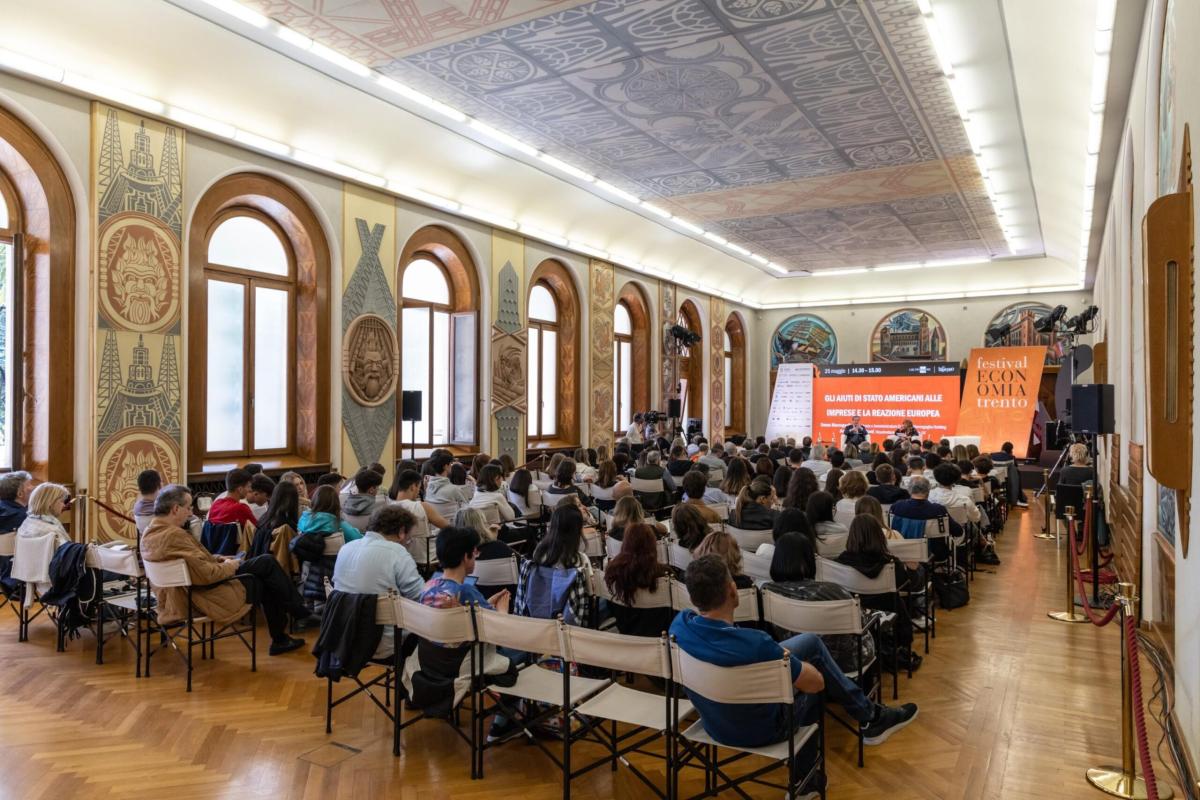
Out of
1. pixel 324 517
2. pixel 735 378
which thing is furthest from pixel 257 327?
pixel 735 378

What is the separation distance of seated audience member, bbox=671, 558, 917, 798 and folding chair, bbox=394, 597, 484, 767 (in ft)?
3.01

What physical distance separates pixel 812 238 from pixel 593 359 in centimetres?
523

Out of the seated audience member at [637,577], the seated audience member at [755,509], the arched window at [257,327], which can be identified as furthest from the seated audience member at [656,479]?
the seated audience member at [637,577]

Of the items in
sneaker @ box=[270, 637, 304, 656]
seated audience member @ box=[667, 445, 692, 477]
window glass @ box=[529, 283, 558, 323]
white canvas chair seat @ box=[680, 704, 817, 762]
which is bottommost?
sneaker @ box=[270, 637, 304, 656]

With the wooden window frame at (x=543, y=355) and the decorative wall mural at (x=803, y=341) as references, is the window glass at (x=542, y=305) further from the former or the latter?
Result: the decorative wall mural at (x=803, y=341)

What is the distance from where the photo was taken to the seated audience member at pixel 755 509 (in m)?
5.43

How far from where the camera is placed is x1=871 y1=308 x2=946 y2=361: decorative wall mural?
20.0m

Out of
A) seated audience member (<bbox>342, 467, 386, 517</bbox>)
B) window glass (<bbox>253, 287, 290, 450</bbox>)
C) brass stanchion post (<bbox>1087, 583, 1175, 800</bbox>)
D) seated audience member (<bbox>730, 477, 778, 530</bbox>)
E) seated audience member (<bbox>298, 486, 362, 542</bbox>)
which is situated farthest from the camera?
window glass (<bbox>253, 287, 290, 450</bbox>)

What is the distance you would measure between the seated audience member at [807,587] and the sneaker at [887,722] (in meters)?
0.28

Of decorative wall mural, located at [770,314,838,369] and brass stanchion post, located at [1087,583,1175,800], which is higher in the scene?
decorative wall mural, located at [770,314,838,369]

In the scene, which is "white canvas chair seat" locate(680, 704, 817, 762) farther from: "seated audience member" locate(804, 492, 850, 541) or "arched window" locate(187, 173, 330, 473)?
"arched window" locate(187, 173, 330, 473)

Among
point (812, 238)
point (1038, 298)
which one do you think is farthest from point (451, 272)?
point (1038, 298)

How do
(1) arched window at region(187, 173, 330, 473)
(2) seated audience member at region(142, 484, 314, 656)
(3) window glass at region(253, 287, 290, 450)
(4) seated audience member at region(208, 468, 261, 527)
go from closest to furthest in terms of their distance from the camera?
(2) seated audience member at region(142, 484, 314, 656) → (4) seated audience member at region(208, 468, 261, 527) → (1) arched window at region(187, 173, 330, 473) → (3) window glass at region(253, 287, 290, 450)

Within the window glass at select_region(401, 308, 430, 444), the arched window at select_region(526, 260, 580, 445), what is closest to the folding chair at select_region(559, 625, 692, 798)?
the window glass at select_region(401, 308, 430, 444)
